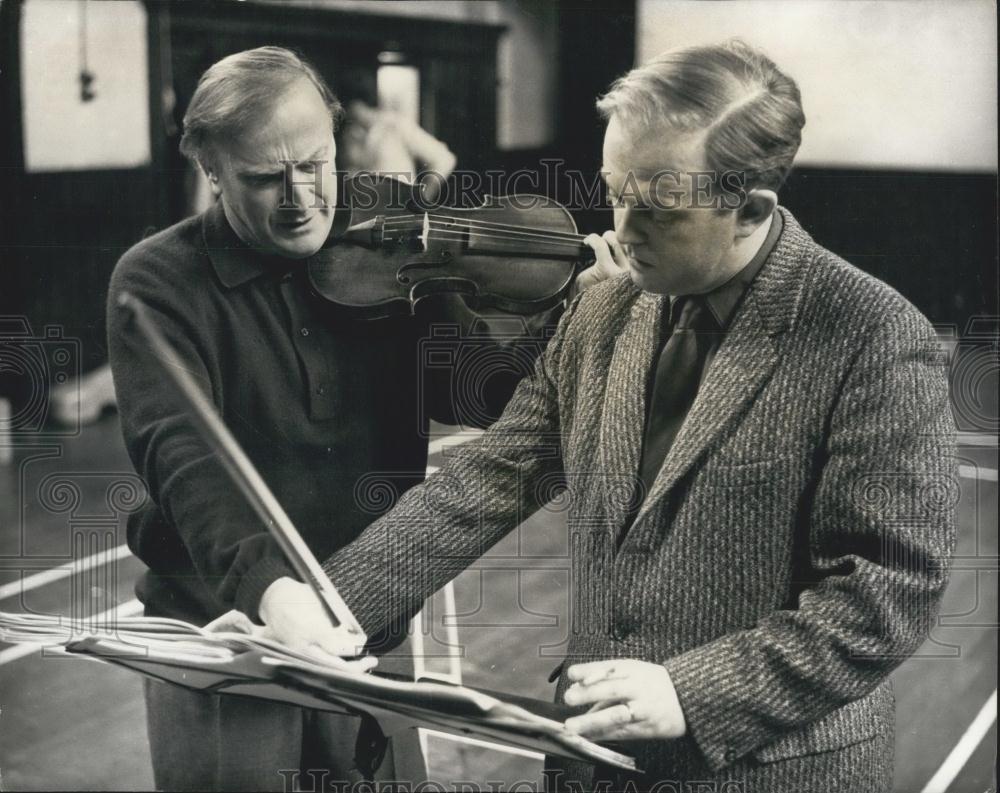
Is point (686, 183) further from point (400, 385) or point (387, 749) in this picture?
point (387, 749)

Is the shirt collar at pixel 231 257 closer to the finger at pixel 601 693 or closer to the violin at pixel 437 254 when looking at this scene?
the violin at pixel 437 254

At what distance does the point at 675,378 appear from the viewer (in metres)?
1.85

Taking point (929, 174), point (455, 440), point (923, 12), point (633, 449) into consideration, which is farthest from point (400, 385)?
point (923, 12)

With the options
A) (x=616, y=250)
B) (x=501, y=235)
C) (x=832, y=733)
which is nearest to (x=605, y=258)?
(x=616, y=250)

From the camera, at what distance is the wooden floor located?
7.02ft

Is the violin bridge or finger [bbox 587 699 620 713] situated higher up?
the violin bridge

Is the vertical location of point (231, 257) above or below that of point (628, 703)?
above

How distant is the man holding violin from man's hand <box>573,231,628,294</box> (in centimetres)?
21

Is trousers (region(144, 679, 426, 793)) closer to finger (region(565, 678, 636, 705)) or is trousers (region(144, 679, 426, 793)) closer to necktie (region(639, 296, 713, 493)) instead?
finger (region(565, 678, 636, 705))

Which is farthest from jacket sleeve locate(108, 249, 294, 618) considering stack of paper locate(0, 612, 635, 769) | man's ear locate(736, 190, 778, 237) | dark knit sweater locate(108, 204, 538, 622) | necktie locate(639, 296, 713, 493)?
man's ear locate(736, 190, 778, 237)

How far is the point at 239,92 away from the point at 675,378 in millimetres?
1004

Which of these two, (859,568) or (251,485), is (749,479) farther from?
(251,485)

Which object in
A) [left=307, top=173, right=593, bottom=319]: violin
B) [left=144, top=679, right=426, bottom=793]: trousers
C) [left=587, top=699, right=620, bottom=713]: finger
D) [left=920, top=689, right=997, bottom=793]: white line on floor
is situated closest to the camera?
[left=587, top=699, right=620, bottom=713]: finger

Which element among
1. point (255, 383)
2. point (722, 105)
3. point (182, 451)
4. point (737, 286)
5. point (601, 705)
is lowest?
point (601, 705)
